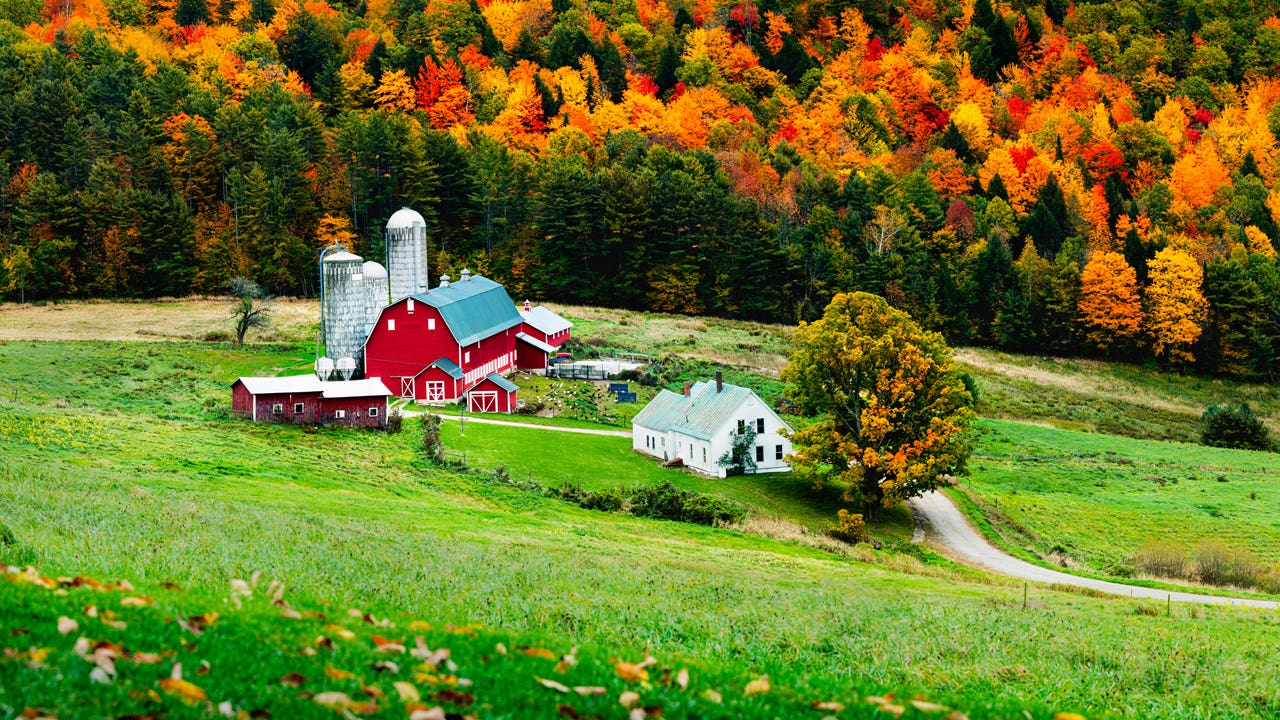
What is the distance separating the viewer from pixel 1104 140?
415ft

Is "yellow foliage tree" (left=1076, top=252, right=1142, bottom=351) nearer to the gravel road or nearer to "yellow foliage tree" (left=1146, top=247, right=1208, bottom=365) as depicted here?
"yellow foliage tree" (left=1146, top=247, right=1208, bottom=365)

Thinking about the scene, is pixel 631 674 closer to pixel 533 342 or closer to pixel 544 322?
pixel 533 342

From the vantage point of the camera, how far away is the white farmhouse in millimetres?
51406

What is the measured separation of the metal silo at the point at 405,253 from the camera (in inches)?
2844

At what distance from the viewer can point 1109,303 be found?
94.7 m

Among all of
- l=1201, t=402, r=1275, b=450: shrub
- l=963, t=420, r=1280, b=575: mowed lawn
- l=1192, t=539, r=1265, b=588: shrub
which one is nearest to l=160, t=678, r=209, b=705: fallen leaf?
l=1192, t=539, r=1265, b=588: shrub

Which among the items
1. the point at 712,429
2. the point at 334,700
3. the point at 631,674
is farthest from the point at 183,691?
the point at 712,429

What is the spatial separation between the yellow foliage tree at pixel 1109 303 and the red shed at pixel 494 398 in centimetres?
5384

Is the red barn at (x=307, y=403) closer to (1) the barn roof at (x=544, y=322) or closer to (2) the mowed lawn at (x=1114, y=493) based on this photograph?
(1) the barn roof at (x=544, y=322)

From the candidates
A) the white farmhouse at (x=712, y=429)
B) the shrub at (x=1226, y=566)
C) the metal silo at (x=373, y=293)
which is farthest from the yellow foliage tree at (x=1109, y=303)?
the shrub at (x=1226, y=566)

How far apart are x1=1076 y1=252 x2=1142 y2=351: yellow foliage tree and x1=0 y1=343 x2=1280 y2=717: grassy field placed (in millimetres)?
65659

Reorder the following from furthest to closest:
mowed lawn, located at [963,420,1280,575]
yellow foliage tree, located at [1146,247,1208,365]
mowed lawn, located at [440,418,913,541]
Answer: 1. yellow foliage tree, located at [1146,247,1208,365]
2. mowed lawn, located at [440,418,913,541]
3. mowed lawn, located at [963,420,1280,575]

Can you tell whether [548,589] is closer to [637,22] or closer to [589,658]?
[589,658]

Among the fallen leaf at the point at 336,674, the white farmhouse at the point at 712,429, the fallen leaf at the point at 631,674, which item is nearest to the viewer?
the fallen leaf at the point at 336,674
